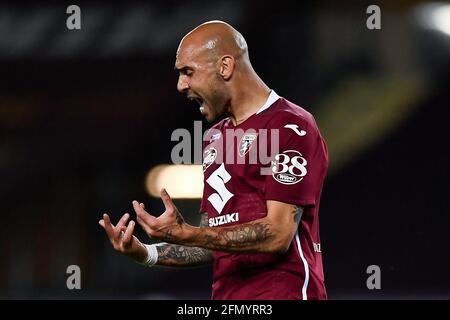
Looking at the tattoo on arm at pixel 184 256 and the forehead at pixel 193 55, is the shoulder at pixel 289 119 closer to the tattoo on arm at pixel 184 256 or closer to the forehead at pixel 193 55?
the forehead at pixel 193 55

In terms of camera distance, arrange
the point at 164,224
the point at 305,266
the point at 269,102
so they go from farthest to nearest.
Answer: the point at 269,102, the point at 305,266, the point at 164,224

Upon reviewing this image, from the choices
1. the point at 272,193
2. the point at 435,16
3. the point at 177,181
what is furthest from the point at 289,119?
the point at 435,16

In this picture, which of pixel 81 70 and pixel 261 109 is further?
pixel 81 70

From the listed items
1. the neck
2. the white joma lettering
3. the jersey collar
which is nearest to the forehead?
the neck

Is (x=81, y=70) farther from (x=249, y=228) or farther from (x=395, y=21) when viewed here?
(x=249, y=228)

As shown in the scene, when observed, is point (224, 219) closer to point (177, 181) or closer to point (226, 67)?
point (226, 67)

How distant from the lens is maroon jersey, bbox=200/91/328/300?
256 centimetres

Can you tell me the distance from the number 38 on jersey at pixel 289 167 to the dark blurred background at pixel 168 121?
291 cm

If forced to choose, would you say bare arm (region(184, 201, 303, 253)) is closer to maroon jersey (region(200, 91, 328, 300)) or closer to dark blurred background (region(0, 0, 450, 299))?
maroon jersey (region(200, 91, 328, 300))

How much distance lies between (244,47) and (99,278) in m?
3.05

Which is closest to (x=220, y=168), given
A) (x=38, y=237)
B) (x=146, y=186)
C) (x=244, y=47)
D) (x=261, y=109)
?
(x=261, y=109)

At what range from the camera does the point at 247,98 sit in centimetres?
277

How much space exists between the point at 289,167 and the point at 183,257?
0.60 m

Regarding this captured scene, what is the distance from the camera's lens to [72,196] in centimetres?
567
